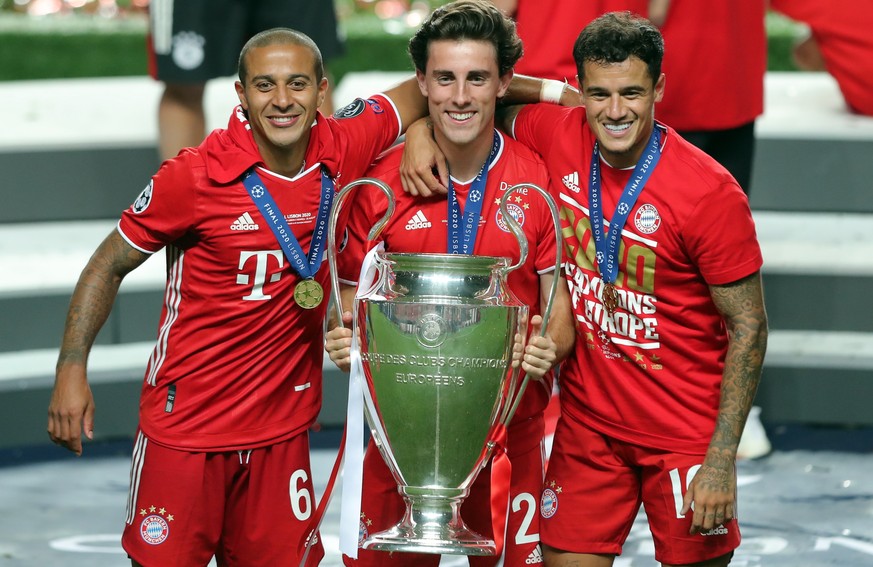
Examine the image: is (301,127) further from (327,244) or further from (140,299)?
(140,299)

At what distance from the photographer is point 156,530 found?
130 inches

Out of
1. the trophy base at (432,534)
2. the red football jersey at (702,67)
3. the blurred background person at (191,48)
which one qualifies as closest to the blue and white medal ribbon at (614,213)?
the trophy base at (432,534)

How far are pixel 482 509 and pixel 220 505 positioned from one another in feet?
1.95

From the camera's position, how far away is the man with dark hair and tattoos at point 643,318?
314cm

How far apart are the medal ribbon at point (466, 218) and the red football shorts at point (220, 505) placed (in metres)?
0.60

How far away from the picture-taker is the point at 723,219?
312cm

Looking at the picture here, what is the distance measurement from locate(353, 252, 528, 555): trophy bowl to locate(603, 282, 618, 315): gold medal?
25cm

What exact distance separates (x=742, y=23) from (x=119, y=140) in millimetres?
2462

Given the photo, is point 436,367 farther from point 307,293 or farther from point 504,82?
point 504,82

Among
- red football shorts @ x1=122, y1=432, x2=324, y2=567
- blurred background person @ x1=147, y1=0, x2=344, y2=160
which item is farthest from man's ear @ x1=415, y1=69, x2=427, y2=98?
blurred background person @ x1=147, y1=0, x2=344, y2=160

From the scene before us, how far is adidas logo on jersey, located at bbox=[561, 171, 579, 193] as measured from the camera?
331cm

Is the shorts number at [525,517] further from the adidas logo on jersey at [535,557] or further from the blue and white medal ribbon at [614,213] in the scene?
the blue and white medal ribbon at [614,213]

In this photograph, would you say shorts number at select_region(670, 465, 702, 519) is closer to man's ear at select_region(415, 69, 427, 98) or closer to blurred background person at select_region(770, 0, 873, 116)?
man's ear at select_region(415, 69, 427, 98)

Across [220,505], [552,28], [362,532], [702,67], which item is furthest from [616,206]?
[702,67]
